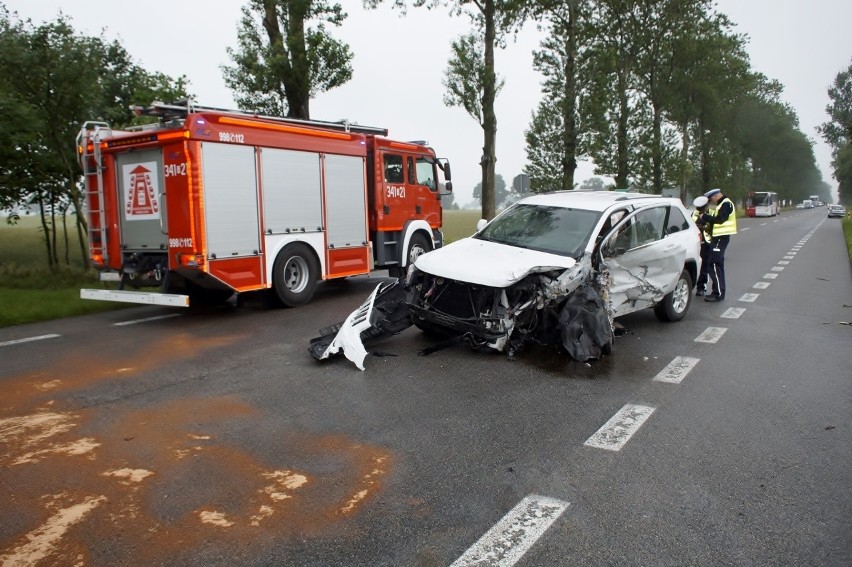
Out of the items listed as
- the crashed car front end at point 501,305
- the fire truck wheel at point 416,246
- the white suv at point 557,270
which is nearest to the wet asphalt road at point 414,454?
the crashed car front end at point 501,305

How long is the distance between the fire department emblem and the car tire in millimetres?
7007

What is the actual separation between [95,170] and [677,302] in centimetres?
861

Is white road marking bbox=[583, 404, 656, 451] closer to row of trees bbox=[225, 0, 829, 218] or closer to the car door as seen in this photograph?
the car door


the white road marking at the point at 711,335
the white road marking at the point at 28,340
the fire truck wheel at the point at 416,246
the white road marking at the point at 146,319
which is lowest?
the white road marking at the point at 711,335

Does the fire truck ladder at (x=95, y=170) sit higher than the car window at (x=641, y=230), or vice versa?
the fire truck ladder at (x=95, y=170)

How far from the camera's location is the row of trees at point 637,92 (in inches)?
990

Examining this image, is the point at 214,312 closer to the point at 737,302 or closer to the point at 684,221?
the point at 684,221

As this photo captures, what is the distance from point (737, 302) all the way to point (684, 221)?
2.36 metres

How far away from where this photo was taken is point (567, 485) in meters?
3.93

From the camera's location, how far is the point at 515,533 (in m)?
3.34

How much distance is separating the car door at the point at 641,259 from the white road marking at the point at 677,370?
1.01m

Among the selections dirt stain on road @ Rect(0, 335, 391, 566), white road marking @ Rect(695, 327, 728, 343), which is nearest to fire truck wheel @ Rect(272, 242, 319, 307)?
dirt stain on road @ Rect(0, 335, 391, 566)

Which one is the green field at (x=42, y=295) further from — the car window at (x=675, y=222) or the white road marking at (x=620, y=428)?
the car window at (x=675, y=222)

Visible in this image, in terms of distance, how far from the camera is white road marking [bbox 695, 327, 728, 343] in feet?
26.4
